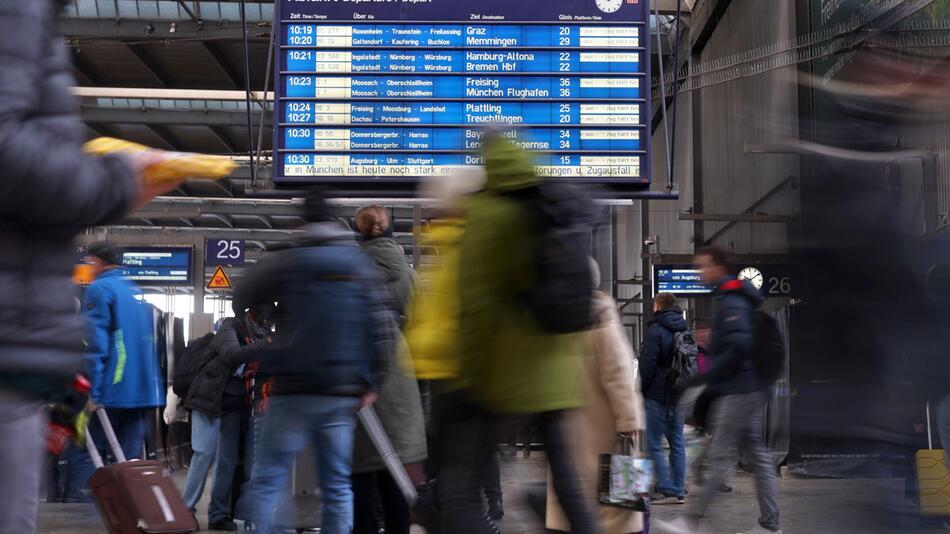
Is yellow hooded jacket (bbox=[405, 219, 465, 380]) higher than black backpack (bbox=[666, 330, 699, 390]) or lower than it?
higher

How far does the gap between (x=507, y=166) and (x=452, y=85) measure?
17.5 feet

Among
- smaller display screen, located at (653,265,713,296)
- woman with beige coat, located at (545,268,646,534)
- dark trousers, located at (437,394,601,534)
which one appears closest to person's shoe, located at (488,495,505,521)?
woman with beige coat, located at (545,268,646,534)

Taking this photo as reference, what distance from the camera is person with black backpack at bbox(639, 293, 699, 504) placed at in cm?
962

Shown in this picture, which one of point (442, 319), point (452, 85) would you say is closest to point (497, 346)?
point (442, 319)

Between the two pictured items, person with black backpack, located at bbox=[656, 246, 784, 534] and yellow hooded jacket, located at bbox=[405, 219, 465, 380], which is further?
person with black backpack, located at bbox=[656, 246, 784, 534]

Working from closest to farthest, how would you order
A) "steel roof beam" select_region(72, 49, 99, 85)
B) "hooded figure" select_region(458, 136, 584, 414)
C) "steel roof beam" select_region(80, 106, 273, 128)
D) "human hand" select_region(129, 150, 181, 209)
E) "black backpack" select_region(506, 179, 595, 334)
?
"human hand" select_region(129, 150, 181, 209) < "black backpack" select_region(506, 179, 595, 334) < "hooded figure" select_region(458, 136, 584, 414) < "steel roof beam" select_region(72, 49, 99, 85) < "steel roof beam" select_region(80, 106, 273, 128)

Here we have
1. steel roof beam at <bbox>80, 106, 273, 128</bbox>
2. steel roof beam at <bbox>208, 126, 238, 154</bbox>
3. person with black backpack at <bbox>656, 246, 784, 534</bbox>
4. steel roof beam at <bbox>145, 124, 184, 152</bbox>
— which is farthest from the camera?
steel roof beam at <bbox>208, 126, 238, 154</bbox>

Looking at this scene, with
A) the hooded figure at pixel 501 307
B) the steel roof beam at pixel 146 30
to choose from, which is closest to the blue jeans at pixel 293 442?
the hooded figure at pixel 501 307

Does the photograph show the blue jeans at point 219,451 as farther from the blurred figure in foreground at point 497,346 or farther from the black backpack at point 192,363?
the blurred figure in foreground at point 497,346

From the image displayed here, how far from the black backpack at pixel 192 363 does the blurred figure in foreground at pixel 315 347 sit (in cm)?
303

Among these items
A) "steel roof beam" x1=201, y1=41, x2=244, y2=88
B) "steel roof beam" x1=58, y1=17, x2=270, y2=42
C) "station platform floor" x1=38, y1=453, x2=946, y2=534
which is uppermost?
"steel roof beam" x1=201, y1=41, x2=244, y2=88

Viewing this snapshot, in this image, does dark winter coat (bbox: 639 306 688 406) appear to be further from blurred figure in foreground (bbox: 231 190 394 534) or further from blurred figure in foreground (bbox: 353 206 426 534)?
blurred figure in foreground (bbox: 231 190 394 534)

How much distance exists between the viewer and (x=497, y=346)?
3506 millimetres

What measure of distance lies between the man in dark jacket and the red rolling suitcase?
4430mm
